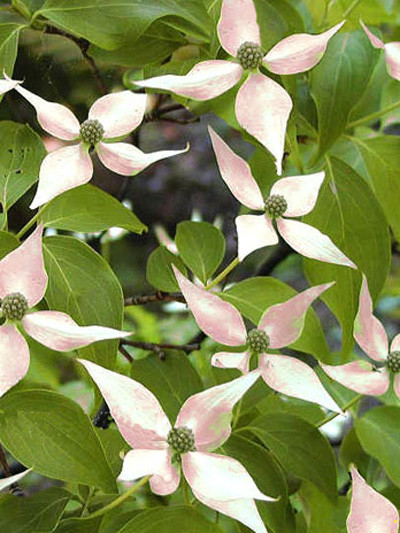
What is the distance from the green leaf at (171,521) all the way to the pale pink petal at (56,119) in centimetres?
16

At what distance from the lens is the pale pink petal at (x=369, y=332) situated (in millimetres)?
408

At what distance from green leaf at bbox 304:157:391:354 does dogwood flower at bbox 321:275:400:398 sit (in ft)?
0.09

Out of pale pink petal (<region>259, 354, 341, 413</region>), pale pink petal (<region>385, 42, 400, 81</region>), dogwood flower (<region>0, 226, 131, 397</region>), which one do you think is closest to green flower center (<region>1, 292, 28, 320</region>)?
dogwood flower (<region>0, 226, 131, 397</region>)

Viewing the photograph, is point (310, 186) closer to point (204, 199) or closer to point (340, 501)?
point (340, 501)

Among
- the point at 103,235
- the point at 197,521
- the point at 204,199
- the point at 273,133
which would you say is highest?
the point at 273,133

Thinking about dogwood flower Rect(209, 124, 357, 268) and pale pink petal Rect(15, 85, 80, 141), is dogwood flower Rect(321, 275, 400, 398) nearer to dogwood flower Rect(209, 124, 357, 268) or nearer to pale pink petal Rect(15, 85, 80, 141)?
dogwood flower Rect(209, 124, 357, 268)

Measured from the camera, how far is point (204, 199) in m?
1.93

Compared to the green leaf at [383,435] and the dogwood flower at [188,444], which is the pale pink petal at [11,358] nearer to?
the dogwood flower at [188,444]

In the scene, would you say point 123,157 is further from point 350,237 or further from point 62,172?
point 350,237

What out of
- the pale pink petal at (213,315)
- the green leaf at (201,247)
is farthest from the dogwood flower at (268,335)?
the green leaf at (201,247)

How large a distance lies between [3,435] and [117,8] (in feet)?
0.69

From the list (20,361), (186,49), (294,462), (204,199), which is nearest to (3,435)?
(20,361)

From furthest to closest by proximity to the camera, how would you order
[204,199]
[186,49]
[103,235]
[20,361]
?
[204,199]
[103,235]
[186,49]
[20,361]

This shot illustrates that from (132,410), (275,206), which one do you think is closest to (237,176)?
(275,206)
